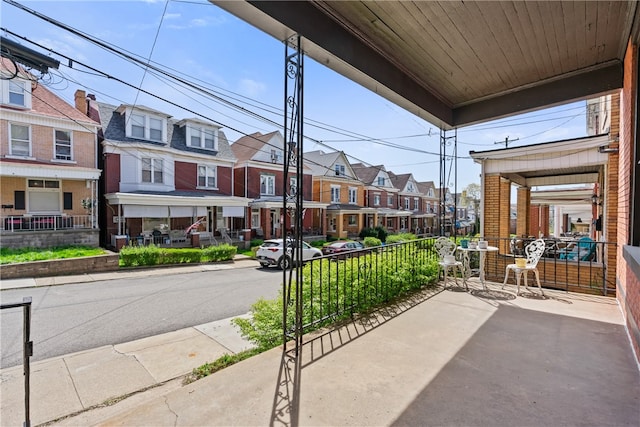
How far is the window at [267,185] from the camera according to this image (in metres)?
20.0

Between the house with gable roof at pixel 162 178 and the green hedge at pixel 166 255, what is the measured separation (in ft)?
8.06

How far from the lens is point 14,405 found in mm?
2785

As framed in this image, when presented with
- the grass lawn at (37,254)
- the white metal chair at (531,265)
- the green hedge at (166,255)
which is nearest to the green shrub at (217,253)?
the green hedge at (166,255)

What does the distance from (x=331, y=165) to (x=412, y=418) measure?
24.3 meters

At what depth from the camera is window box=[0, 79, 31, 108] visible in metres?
12.0

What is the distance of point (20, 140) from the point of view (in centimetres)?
1245

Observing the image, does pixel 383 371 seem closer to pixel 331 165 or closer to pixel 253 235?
pixel 253 235

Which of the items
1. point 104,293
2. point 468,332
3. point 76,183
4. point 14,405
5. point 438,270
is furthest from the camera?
point 76,183

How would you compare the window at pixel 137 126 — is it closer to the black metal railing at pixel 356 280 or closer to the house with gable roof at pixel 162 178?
the house with gable roof at pixel 162 178

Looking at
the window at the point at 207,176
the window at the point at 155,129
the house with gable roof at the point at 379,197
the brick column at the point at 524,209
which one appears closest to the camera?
the brick column at the point at 524,209

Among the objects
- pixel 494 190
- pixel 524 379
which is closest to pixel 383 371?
pixel 524 379

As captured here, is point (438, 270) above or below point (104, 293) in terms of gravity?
above

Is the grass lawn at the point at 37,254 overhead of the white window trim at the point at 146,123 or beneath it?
beneath

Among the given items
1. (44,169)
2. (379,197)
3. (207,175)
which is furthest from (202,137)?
(379,197)
